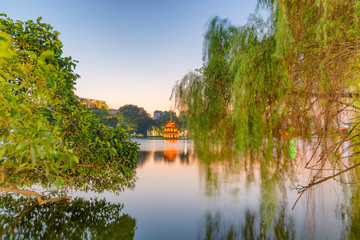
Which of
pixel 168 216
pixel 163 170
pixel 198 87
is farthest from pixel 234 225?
pixel 163 170

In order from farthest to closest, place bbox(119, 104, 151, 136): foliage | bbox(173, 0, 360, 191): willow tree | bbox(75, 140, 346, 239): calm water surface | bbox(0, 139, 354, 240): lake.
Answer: bbox(119, 104, 151, 136): foliage, bbox(75, 140, 346, 239): calm water surface, bbox(0, 139, 354, 240): lake, bbox(173, 0, 360, 191): willow tree

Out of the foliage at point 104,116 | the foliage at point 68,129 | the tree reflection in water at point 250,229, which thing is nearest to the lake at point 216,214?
the tree reflection in water at point 250,229

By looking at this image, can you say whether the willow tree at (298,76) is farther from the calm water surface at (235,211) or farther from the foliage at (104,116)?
the foliage at (104,116)

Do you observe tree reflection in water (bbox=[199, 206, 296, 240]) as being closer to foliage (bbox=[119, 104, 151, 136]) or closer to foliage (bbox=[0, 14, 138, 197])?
foliage (bbox=[0, 14, 138, 197])

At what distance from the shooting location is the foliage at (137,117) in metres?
46.7

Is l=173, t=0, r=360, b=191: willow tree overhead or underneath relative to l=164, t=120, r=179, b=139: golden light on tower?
overhead

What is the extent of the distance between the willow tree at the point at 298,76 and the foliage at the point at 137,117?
4406 centimetres

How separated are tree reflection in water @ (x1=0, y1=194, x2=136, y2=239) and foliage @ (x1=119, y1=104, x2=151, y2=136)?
4178 cm

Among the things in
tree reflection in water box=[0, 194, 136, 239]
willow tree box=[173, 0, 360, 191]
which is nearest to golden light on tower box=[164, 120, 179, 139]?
tree reflection in water box=[0, 194, 136, 239]

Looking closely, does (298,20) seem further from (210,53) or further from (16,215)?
(16,215)

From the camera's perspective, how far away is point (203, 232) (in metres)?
3.81

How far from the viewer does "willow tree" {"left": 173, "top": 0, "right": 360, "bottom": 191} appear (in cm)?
215

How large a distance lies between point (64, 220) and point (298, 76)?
404cm

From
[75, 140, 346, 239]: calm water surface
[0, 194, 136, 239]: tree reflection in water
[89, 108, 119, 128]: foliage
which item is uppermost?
[89, 108, 119, 128]: foliage
